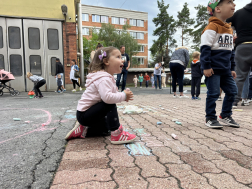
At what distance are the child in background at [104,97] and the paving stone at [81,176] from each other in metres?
0.57

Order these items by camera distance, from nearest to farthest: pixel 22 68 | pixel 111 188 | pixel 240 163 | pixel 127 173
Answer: pixel 111 188
pixel 127 173
pixel 240 163
pixel 22 68

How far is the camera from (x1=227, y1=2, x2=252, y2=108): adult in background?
3.74m

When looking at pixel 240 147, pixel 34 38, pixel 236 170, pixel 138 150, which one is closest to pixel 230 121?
pixel 240 147

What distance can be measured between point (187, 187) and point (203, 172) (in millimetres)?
259

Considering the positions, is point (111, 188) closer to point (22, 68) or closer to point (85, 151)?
point (85, 151)

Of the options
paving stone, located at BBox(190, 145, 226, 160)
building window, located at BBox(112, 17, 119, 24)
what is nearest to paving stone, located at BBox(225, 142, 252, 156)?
paving stone, located at BBox(190, 145, 226, 160)

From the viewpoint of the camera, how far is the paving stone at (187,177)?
46.1 inches

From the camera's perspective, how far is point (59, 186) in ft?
3.81

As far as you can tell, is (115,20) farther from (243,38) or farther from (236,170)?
(236,170)

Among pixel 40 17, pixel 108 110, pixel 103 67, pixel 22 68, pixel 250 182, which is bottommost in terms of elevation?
pixel 250 182

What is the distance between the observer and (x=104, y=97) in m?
1.79

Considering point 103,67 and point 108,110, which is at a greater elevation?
point 103,67

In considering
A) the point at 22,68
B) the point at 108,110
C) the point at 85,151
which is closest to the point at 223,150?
the point at 108,110

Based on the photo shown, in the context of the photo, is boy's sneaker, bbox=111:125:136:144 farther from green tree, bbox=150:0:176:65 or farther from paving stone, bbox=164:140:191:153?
green tree, bbox=150:0:176:65
